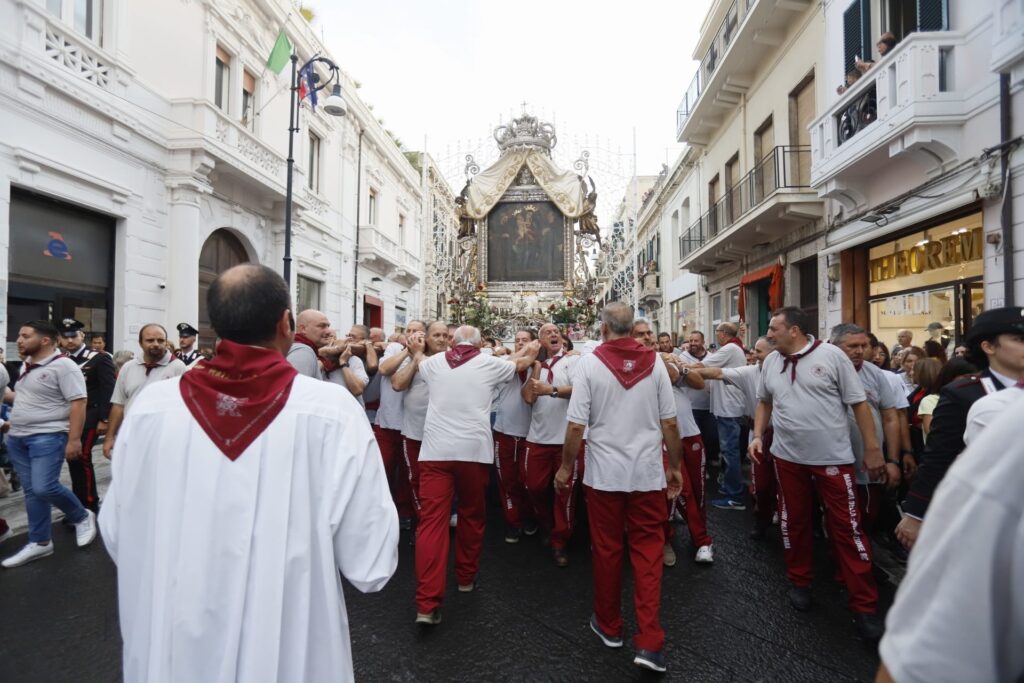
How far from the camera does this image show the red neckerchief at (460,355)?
12.8 feet

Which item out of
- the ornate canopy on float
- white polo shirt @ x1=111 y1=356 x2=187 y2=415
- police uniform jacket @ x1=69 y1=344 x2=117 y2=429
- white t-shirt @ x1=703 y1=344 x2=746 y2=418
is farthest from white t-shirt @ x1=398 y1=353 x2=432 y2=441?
the ornate canopy on float

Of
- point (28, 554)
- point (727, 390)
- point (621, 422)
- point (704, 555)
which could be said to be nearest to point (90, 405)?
point (28, 554)

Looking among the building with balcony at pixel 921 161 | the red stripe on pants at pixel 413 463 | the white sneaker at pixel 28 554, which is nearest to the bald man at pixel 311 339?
the red stripe on pants at pixel 413 463

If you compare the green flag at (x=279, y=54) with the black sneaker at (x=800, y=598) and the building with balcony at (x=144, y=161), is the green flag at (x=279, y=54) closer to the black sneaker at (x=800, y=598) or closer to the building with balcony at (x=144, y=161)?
the building with balcony at (x=144, y=161)

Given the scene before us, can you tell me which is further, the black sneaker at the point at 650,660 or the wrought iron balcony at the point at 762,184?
the wrought iron balcony at the point at 762,184

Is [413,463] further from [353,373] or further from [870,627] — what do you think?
[870,627]

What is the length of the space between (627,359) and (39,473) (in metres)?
4.65

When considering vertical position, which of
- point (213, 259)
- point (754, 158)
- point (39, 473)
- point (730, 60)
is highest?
point (730, 60)

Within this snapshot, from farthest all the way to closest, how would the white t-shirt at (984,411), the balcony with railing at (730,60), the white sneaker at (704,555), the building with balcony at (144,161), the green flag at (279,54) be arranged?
the balcony with railing at (730,60), the green flag at (279,54), the building with balcony at (144,161), the white sneaker at (704,555), the white t-shirt at (984,411)

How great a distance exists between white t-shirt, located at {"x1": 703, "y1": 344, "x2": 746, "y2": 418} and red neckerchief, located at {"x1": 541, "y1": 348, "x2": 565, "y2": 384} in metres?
1.63

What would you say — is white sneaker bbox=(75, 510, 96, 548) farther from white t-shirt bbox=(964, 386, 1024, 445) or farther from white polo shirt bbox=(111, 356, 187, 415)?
white t-shirt bbox=(964, 386, 1024, 445)

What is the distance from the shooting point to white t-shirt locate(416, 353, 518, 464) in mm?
3721

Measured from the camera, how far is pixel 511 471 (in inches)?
202

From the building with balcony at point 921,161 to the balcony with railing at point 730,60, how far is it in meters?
2.13
